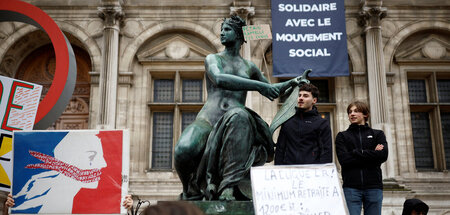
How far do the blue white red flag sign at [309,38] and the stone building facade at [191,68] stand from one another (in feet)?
2.47

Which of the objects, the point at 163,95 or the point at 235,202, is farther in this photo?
the point at 163,95

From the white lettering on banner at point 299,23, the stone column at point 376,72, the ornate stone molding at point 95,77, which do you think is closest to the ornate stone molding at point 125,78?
the ornate stone molding at point 95,77

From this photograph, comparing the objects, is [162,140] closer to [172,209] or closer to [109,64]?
[109,64]

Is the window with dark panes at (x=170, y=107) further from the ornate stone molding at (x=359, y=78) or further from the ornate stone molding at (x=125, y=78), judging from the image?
the ornate stone molding at (x=359, y=78)

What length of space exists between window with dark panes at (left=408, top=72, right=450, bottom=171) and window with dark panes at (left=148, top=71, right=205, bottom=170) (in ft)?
18.5

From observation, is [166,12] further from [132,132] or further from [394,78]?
[394,78]

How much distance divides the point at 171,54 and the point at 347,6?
16.0ft

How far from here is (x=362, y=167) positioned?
4.52 meters

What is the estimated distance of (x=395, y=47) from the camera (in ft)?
40.0

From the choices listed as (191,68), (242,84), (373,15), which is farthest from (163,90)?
(242,84)

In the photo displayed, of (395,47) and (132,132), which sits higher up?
(395,47)

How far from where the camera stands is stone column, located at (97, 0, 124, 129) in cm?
1134

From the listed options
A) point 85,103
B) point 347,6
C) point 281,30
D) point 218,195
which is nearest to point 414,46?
point 347,6

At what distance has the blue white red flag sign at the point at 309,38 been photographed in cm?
1142
